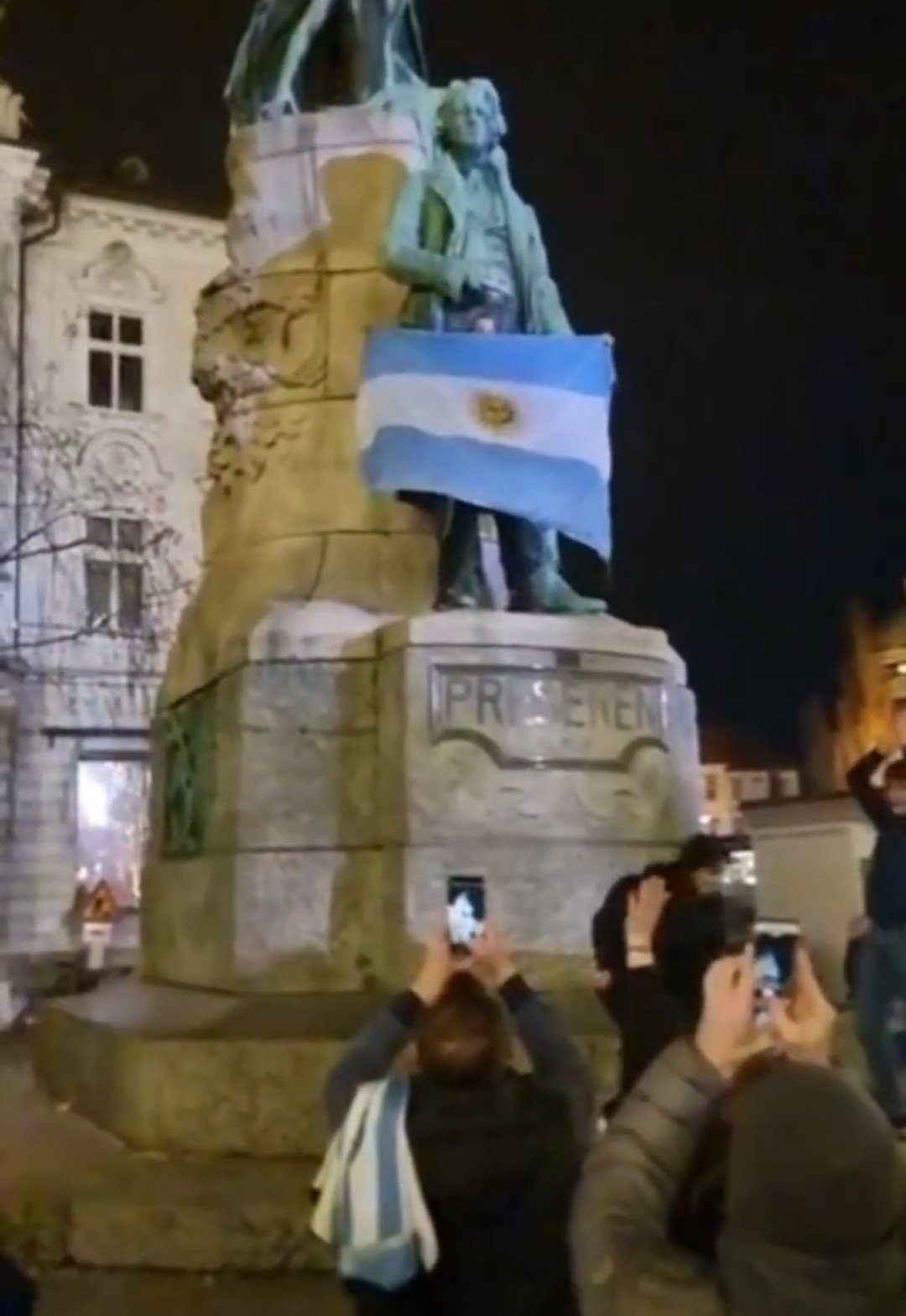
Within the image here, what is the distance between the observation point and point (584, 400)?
8.14 meters

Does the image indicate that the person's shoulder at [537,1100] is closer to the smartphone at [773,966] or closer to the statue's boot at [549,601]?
the smartphone at [773,966]

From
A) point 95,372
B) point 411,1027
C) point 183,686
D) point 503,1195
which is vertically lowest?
point 503,1195

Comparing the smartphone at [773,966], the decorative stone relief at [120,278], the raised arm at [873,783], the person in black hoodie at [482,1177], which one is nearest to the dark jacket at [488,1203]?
the person in black hoodie at [482,1177]

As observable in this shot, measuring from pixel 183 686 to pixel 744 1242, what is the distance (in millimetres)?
6716

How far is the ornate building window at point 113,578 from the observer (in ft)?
102

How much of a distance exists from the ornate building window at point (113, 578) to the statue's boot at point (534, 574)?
23363 mm

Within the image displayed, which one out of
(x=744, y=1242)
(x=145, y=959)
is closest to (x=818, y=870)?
(x=145, y=959)

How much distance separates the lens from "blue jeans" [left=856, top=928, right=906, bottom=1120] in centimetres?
650

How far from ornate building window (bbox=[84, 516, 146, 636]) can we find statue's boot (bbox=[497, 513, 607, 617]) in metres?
23.4

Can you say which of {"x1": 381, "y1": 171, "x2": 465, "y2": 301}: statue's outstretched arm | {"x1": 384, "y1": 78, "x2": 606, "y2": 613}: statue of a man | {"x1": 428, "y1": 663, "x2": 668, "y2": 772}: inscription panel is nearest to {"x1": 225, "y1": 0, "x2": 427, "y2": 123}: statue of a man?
{"x1": 384, "y1": 78, "x2": 606, "y2": 613}: statue of a man

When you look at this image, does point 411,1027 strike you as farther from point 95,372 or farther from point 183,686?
point 95,372

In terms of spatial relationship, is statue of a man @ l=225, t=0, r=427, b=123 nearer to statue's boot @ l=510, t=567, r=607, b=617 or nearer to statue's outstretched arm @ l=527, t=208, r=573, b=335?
statue's outstretched arm @ l=527, t=208, r=573, b=335

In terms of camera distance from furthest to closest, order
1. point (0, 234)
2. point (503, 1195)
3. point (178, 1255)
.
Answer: point (0, 234) < point (178, 1255) < point (503, 1195)

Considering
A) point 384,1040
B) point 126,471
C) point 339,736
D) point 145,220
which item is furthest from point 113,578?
point 384,1040
